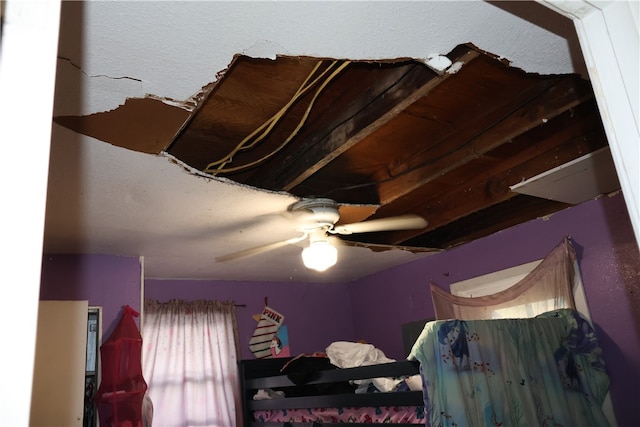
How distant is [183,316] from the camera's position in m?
4.26

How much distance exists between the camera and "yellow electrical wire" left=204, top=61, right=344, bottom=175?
1.92 meters

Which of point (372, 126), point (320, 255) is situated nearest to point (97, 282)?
point (320, 255)

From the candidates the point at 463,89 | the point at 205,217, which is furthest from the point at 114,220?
the point at 463,89

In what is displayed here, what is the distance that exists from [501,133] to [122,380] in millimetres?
2478

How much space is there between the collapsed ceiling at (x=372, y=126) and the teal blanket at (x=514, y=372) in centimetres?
79

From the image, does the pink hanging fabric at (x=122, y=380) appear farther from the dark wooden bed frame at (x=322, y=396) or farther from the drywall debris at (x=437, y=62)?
the drywall debris at (x=437, y=62)

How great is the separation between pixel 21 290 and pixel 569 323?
10.3ft

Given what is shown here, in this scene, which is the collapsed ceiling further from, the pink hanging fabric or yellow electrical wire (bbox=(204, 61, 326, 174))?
the pink hanging fabric

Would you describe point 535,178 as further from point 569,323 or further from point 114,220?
point 114,220

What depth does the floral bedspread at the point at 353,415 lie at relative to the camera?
2660 millimetres

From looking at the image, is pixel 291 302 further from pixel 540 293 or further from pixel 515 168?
pixel 515 168

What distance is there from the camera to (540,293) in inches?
128

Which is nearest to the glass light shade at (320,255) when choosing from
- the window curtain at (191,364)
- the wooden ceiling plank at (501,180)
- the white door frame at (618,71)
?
the wooden ceiling plank at (501,180)

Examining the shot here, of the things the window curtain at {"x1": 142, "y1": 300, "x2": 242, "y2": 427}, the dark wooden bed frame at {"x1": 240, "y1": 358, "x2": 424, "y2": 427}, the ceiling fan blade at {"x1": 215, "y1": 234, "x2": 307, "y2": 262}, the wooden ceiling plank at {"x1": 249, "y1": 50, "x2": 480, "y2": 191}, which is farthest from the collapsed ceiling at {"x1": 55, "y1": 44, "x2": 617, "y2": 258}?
the window curtain at {"x1": 142, "y1": 300, "x2": 242, "y2": 427}
